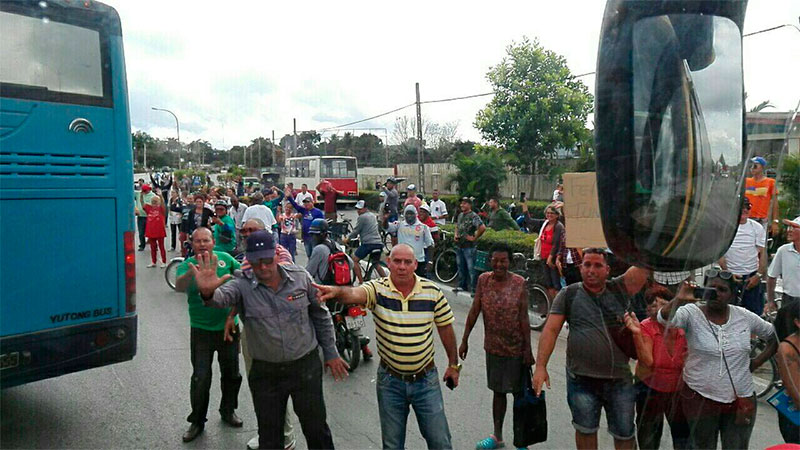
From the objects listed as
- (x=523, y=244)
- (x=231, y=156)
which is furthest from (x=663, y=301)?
(x=231, y=156)

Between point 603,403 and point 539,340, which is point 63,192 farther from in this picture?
point 603,403

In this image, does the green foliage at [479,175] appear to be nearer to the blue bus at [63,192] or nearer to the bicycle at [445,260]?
the bicycle at [445,260]

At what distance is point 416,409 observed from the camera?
3.55m

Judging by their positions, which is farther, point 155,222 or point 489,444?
point 155,222

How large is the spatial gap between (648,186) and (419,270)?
919 cm

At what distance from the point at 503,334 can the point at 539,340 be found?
1.47 ft

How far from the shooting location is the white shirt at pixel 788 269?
192 centimetres

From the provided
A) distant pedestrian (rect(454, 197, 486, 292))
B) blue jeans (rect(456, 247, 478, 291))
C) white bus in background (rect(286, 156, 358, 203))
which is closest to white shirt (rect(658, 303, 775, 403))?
distant pedestrian (rect(454, 197, 486, 292))

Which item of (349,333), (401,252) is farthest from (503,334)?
(349,333)

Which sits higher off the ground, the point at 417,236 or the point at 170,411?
the point at 417,236

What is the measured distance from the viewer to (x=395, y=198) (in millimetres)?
14930

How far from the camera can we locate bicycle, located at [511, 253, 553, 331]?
7.96m

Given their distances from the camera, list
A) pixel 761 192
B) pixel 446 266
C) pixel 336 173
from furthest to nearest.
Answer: pixel 336 173
pixel 446 266
pixel 761 192

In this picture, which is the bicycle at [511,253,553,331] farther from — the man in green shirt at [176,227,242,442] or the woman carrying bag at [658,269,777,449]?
the woman carrying bag at [658,269,777,449]
